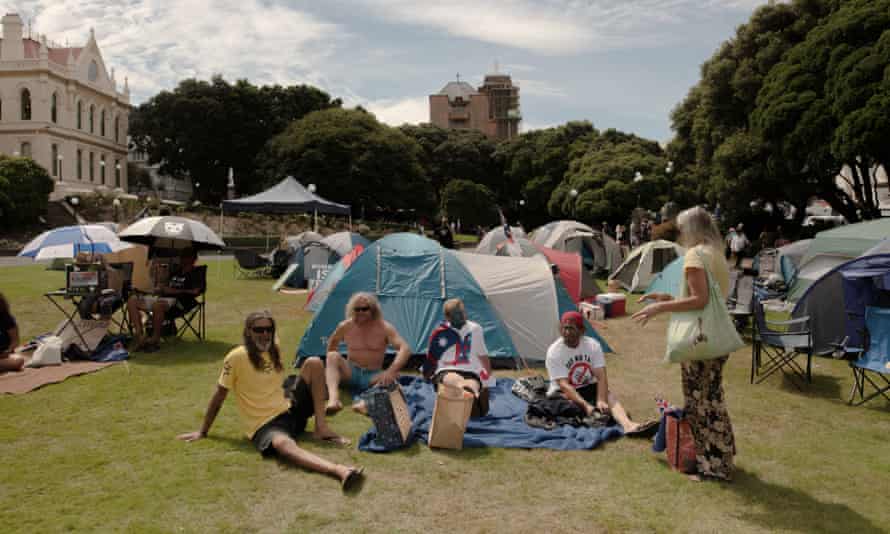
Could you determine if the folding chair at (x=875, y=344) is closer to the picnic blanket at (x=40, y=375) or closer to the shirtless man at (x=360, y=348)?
the shirtless man at (x=360, y=348)

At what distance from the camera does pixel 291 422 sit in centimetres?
524

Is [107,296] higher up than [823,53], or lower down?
lower down

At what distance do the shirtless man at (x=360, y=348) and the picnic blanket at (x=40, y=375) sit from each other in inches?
115

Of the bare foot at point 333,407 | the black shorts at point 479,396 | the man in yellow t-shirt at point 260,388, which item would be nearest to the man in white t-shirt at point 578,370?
the black shorts at point 479,396

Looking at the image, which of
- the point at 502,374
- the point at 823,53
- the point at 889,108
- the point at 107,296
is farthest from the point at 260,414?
the point at 823,53

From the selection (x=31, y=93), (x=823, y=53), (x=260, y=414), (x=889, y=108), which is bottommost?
(x=260, y=414)

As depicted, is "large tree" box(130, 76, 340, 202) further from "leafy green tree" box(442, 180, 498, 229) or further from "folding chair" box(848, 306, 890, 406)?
"folding chair" box(848, 306, 890, 406)

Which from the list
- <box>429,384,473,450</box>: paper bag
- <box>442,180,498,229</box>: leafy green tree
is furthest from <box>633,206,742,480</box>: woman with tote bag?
<box>442,180,498,229</box>: leafy green tree

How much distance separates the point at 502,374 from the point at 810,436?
324 cm

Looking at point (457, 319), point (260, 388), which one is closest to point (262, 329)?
point (260, 388)

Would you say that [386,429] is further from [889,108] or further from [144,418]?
[889,108]

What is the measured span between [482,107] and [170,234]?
99342 mm

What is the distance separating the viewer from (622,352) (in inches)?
373

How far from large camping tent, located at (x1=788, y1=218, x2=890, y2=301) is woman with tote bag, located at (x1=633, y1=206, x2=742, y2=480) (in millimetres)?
7033
